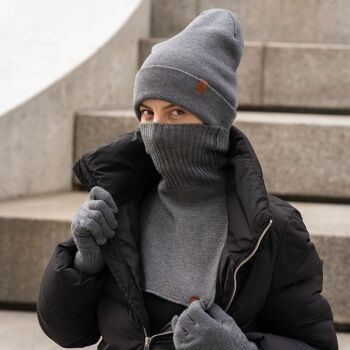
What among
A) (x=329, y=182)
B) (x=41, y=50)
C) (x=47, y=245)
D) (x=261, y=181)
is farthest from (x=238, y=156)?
(x=41, y=50)

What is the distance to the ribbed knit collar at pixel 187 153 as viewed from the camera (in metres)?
1.96

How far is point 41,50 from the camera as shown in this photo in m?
4.43

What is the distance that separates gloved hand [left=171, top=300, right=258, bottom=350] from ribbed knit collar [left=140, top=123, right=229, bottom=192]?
33 centimetres

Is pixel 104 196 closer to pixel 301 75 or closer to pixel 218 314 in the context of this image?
pixel 218 314

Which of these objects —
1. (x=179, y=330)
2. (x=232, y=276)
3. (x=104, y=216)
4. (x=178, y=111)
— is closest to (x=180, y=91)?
(x=178, y=111)

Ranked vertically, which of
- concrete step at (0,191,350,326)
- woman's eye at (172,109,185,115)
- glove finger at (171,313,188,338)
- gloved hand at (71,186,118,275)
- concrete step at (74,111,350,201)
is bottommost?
concrete step at (0,191,350,326)

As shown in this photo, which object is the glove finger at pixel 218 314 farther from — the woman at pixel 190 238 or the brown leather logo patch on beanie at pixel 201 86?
the brown leather logo patch on beanie at pixel 201 86

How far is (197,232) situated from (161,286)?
156 millimetres

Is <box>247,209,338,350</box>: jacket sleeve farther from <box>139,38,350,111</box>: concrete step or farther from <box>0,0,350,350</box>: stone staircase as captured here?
<box>139,38,350,111</box>: concrete step

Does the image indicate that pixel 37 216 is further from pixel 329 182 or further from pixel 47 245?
pixel 329 182

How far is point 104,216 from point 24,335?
134cm

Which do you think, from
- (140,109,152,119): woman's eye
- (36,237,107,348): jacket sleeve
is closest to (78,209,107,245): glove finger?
(36,237,107,348): jacket sleeve

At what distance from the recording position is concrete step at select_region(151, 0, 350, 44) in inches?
210

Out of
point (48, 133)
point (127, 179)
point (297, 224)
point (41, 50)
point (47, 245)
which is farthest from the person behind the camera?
point (41, 50)
